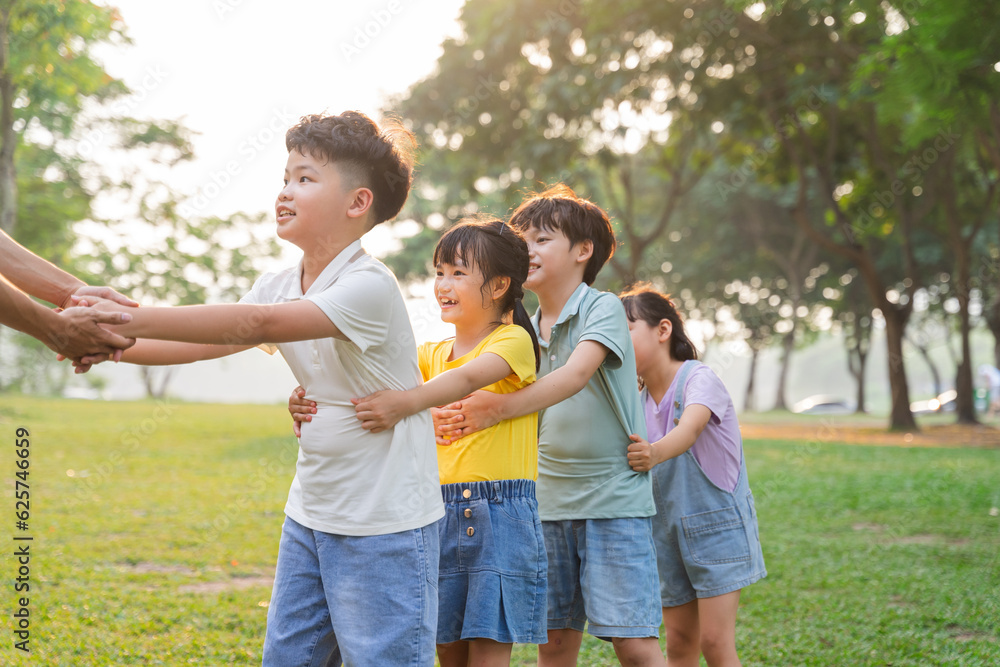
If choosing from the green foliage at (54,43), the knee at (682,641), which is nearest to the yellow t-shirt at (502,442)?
the knee at (682,641)

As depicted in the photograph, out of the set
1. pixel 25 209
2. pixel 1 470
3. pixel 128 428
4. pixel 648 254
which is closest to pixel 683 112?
pixel 1 470

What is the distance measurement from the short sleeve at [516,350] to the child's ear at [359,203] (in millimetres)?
499

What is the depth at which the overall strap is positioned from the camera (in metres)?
3.00

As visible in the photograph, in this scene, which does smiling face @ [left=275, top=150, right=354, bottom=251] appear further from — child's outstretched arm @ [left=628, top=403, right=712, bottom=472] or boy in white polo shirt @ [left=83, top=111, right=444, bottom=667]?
child's outstretched arm @ [left=628, top=403, right=712, bottom=472]

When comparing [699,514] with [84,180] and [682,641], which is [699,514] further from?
[84,180]

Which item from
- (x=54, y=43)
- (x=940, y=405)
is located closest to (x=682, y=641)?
(x=54, y=43)

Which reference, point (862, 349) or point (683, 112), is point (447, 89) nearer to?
point (683, 112)

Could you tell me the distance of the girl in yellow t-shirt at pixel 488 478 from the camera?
7.26ft

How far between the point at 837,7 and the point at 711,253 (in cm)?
1737

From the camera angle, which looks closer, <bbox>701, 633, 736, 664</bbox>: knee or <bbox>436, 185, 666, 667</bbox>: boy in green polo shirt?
<bbox>436, 185, 666, 667</bbox>: boy in green polo shirt

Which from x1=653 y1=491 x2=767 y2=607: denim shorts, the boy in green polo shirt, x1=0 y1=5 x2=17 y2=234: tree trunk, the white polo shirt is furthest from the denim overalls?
x1=0 y1=5 x2=17 y2=234: tree trunk

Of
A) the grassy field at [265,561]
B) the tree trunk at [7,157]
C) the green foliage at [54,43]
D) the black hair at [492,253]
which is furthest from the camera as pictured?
the tree trunk at [7,157]

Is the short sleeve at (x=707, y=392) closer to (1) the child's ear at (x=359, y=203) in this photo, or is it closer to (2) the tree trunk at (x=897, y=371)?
(1) the child's ear at (x=359, y=203)

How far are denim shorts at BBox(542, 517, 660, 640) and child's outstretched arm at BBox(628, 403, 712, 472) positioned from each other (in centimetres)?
17
